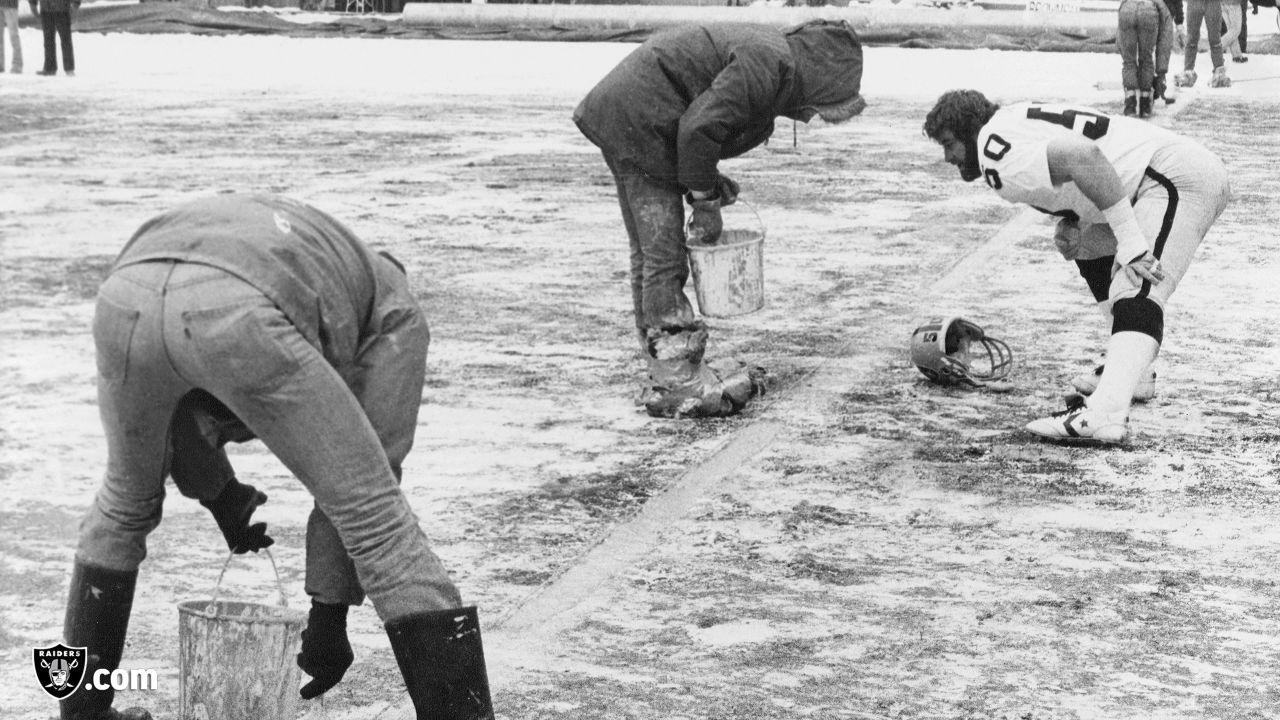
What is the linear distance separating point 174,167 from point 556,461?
27.9 ft

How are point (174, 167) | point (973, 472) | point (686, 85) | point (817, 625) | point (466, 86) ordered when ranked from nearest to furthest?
point (817, 625)
point (973, 472)
point (686, 85)
point (174, 167)
point (466, 86)

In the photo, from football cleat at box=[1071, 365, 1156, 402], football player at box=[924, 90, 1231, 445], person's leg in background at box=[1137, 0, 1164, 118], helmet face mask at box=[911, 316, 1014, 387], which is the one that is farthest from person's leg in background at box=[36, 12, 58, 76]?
football player at box=[924, 90, 1231, 445]

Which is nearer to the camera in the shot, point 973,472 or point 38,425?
point 973,472

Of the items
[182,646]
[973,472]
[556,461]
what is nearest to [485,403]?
[556,461]

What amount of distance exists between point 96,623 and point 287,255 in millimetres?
921

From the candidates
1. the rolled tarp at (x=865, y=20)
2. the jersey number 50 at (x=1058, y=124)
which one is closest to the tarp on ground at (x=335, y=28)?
the rolled tarp at (x=865, y=20)

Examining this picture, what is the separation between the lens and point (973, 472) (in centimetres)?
622

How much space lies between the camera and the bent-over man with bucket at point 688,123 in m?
6.50

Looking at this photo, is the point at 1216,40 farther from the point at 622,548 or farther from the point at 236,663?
the point at 236,663

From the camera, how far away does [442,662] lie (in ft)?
11.3

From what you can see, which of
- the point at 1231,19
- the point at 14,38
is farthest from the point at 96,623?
the point at 14,38

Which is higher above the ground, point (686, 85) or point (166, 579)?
point (686, 85)

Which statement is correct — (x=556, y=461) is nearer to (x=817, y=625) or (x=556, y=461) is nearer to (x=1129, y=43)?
(x=817, y=625)

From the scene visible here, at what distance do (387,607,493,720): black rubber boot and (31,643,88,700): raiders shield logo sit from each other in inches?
27.9
